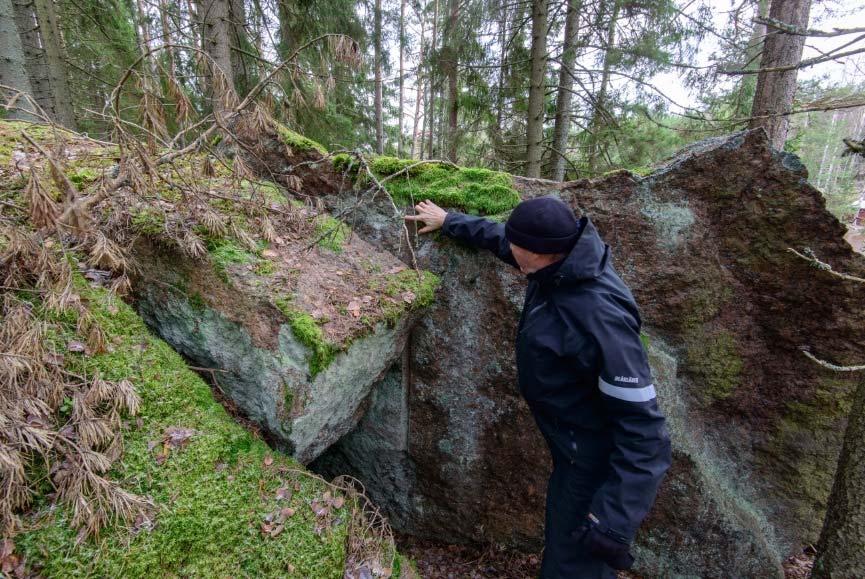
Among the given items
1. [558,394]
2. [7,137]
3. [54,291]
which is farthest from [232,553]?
[7,137]

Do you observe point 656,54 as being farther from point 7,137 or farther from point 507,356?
point 7,137

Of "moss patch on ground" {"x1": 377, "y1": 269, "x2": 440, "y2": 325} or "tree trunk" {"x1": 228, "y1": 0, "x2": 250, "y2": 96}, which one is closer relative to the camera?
"moss patch on ground" {"x1": 377, "y1": 269, "x2": 440, "y2": 325}

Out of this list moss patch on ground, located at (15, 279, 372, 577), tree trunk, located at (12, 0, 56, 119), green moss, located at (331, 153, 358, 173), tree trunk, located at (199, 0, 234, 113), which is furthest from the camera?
tree trunk, located at (12, 0, 56, 119)

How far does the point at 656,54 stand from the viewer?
24.9ft

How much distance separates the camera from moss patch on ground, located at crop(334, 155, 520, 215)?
3854 millimetres

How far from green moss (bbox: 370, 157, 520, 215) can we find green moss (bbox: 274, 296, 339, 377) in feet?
5.54

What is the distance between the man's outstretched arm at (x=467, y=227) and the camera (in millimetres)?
3330

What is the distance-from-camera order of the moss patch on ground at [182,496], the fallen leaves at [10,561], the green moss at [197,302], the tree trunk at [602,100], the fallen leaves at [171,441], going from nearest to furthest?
1. the fallen leaves at [10,561]
2. the moss patch on ground at [182,496]
3. the fallen leaves at [171,441]
4. the green moss at [197,302]
5. the tree trunk at [602,100]

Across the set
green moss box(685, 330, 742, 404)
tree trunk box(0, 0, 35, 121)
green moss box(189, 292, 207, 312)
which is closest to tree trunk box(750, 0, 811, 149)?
green moss box(685, 330, 742, 404)

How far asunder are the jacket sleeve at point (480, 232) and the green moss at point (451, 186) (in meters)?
0.23

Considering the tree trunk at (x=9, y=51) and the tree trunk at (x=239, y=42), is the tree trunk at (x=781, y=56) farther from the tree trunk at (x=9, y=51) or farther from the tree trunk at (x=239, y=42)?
the tree trunk at (x=9, y=51)

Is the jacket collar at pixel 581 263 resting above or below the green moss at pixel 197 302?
above

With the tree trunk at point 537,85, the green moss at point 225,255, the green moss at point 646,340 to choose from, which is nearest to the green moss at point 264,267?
the green moss at point 225,255

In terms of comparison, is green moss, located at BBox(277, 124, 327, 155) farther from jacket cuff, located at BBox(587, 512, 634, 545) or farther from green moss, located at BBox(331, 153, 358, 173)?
jacket cuff, located at BBox(587, 512, 634, 545)
